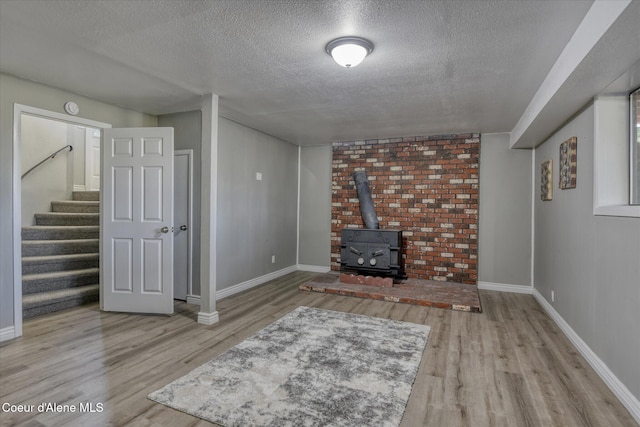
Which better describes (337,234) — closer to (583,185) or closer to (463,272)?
(463,272)

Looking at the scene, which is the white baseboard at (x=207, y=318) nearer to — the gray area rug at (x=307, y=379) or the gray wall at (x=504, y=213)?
the gray area rug at (x=307, y=379)

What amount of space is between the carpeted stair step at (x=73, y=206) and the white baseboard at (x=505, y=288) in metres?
Result: 6.05

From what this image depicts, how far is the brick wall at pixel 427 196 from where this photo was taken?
5047 millimetres

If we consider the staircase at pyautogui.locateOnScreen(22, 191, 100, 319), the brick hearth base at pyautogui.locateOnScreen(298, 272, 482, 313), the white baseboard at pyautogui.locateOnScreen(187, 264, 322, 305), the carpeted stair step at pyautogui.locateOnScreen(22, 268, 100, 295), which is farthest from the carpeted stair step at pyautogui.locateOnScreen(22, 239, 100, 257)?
the brick hearth base at pyautogui.locateOnScreen(298, 272, 482, 313)

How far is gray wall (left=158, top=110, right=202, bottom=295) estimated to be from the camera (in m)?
4.07

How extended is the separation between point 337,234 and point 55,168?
15.2 feet

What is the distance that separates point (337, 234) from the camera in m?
5.88

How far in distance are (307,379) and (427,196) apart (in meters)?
3.74

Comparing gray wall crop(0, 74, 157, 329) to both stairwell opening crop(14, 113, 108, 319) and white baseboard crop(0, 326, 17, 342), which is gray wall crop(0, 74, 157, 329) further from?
stairwell opening crop(14, 113, 108, 319)

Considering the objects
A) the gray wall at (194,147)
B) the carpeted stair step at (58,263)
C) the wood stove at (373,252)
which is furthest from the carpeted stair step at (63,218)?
the wood stove at (373,252)

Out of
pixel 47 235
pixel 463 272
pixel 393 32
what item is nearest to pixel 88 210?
pixel 47 235

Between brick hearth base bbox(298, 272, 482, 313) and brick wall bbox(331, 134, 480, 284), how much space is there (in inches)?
14.2

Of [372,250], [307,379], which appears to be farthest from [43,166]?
[307,379]

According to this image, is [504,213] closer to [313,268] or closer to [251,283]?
[313,268]
